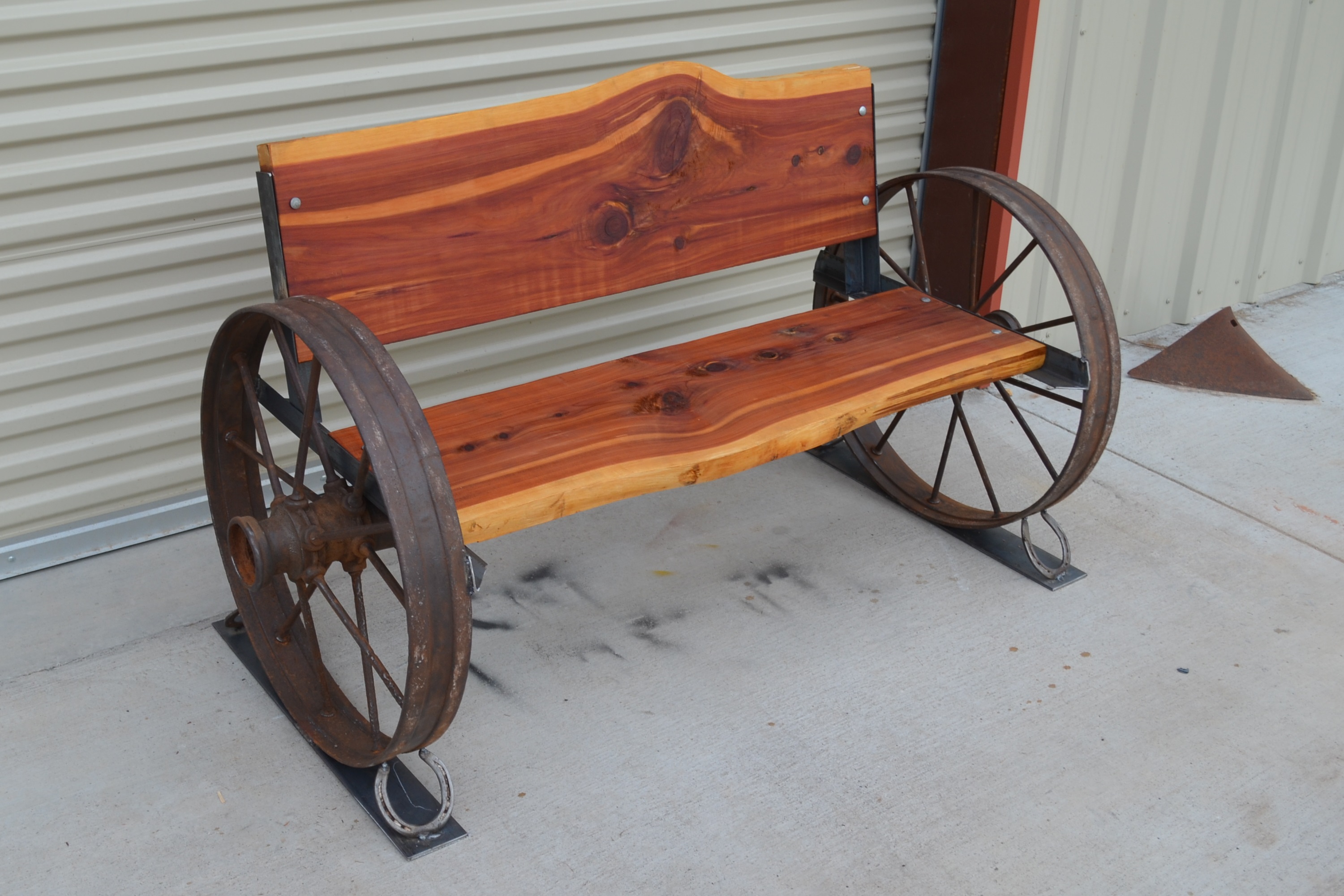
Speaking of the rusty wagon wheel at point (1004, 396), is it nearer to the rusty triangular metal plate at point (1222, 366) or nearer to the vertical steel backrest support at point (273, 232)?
the rusty triangular metal plate at point (1222, 366)

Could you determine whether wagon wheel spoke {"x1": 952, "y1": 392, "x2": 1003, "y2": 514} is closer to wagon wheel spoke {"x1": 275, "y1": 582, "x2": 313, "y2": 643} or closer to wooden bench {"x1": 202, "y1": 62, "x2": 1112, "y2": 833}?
wooden bench {"x1": 202, "y1": 62, "x2": 1112, "y2": 833}

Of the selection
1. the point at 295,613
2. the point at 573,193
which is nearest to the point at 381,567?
the point at 295,613

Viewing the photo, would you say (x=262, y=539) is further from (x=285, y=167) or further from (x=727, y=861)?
(x=727, y=861)

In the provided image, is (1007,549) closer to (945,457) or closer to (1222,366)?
(945,457)

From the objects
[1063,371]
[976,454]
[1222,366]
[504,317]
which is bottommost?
[1222,366]

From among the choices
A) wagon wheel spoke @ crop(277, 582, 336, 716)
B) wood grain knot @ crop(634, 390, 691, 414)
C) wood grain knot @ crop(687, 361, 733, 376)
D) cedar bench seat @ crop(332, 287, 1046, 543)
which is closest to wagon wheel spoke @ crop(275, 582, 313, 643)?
wagon wheel spoke @ crop(277, 582, 336, 716)

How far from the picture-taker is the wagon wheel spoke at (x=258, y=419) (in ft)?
6.40

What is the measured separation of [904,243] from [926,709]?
1.67 meters

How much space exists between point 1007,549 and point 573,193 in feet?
3.82

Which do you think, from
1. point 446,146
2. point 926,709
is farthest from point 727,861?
point 446,146

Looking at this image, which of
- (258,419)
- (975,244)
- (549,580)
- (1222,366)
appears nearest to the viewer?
(258,419)

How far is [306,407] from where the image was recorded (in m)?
1.84

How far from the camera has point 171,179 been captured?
2.39m

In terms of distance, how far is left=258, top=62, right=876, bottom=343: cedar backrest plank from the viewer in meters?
1.99
